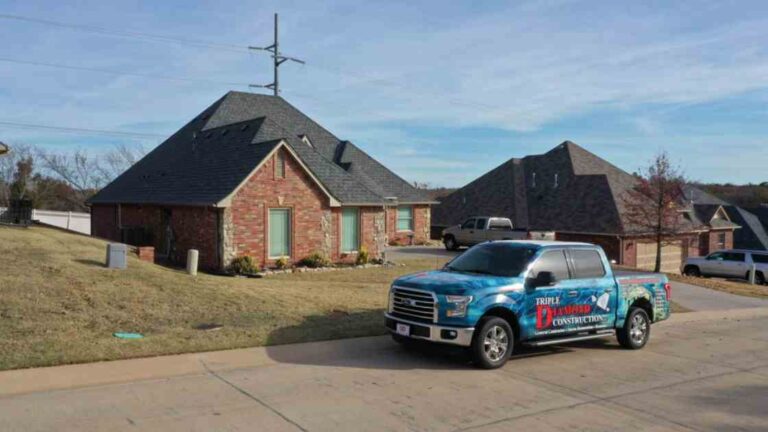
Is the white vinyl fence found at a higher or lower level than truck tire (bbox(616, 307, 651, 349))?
higher

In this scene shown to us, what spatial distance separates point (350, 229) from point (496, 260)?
14639 millimetres

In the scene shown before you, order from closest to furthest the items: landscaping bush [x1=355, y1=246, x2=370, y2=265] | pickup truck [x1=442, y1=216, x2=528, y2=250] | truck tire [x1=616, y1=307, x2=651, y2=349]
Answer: truck tire [x1=616, y1=307, x2=651, y2=349] → landscaping bush [x1=355, y1=246, x2=370, y2=265] → pickup truck [x1=442, y1=216, x2=528, y2=250]

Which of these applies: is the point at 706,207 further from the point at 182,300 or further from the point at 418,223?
the point at 182,300

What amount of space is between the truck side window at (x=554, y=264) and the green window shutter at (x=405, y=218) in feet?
86.3

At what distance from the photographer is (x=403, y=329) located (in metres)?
9.95

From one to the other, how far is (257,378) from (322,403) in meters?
1.44

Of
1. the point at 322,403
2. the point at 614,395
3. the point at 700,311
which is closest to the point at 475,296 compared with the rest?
Answer: the point at 614,395

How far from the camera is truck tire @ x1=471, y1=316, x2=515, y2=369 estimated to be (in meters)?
9.45

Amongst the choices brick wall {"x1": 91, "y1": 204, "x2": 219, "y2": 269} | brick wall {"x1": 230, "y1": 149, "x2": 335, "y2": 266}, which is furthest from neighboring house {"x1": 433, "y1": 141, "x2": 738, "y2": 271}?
brick wall {"x1": 91, "y1": 204, "x2": 219, "y2": 269}

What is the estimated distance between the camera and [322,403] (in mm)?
7566

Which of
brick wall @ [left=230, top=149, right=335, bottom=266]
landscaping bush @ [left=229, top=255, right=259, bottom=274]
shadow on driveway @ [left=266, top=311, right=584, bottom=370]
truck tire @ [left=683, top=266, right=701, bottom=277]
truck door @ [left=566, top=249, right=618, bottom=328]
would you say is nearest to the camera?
shadow on driveway @ [left=266, top=311, right=584, bottom=370]

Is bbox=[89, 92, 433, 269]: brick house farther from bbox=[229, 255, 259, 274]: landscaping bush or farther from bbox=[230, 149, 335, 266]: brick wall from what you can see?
bbox=[229, 255, 259, 274]: landscaping bush

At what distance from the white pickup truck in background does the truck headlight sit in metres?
23.1

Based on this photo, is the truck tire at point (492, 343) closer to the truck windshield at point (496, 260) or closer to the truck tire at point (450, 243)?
the truck windshield at point (496, 260)
